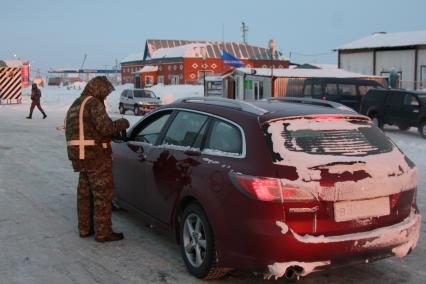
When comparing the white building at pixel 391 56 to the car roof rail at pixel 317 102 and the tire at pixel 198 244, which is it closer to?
the car roof rail at pixel 317 102

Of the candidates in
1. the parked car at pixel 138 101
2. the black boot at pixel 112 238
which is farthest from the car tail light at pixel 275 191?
the parked car at pixel 138 101

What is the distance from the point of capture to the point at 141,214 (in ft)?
19.4

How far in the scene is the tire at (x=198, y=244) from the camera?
4633 mm

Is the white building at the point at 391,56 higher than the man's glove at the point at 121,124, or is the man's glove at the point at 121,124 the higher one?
the white building at the point at 391,56

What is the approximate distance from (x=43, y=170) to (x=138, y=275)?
614cm

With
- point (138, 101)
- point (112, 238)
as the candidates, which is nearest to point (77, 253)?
point (112, 238)

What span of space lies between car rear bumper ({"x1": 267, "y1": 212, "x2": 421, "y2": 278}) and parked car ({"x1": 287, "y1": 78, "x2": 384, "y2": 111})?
54.0 ft

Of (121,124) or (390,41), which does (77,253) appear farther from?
(390,41)

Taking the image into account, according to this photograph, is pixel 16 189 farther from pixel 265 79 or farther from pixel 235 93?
pixel 235 93

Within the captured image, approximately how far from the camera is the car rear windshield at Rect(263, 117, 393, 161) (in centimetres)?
441

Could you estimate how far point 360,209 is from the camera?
4.33 meters

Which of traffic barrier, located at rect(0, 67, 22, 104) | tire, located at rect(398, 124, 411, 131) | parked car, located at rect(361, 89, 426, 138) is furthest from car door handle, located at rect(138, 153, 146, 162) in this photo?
traffic barrier, located at rect(0, 67, 22, 104)

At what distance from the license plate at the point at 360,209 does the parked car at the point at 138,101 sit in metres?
25.1

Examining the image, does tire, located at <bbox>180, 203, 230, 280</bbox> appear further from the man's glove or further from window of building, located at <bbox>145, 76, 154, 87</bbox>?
window of building, located at <bbox>145, 76, 154, 87</bbox>
